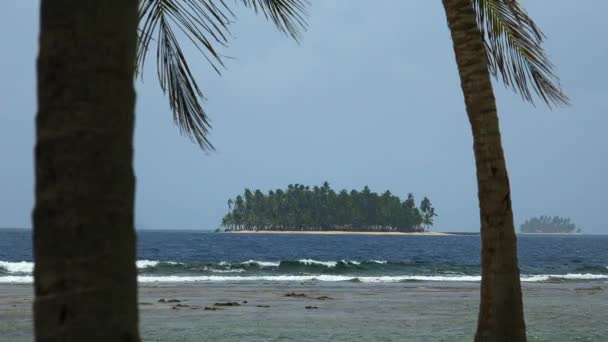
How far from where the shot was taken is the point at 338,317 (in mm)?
16281

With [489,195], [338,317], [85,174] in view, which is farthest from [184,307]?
[85,174]

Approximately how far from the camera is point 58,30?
8.17ft

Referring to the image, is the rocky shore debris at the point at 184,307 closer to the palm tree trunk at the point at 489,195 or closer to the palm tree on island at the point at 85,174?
the palm tree trunk at the point at 489,195

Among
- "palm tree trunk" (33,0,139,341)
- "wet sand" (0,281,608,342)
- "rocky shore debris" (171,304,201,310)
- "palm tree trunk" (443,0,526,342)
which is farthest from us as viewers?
"rocky shore debris" (171,304,201,310)

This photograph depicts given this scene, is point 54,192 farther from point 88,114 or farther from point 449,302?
point 449,302

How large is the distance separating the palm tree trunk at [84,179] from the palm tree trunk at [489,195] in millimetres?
4983

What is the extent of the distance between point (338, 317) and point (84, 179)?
14.2 metres

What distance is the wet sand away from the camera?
1273 cm

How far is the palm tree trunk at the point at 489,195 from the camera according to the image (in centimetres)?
700

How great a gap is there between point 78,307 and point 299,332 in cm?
1097

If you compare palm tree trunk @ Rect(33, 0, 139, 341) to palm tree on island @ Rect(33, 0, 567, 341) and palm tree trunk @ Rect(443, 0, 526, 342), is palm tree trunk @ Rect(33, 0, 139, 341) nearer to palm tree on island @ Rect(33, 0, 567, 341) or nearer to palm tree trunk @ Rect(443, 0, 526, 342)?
palm tree on island @ Rect(33, 0, 567, 341)

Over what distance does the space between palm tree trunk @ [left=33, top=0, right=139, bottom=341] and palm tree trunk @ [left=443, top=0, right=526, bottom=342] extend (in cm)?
498

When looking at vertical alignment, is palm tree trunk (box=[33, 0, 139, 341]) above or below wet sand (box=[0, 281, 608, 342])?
above

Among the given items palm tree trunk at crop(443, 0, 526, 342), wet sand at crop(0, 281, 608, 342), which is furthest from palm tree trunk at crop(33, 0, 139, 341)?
wet sand at crop(0, 281, 608, 342)
